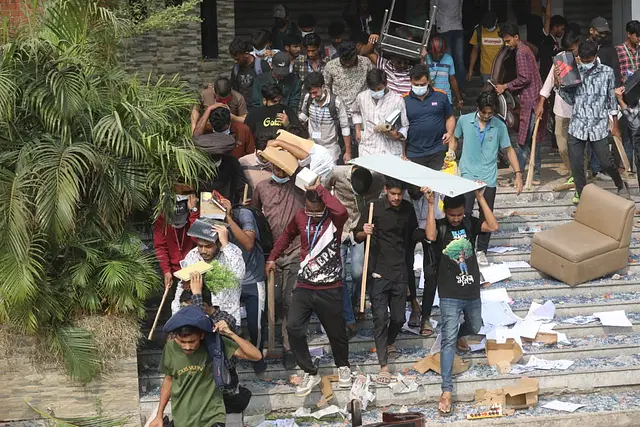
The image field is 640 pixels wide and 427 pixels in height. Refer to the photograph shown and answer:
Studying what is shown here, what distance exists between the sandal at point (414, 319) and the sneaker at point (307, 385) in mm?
1410

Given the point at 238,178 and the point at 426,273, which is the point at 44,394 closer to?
the point at 238,178

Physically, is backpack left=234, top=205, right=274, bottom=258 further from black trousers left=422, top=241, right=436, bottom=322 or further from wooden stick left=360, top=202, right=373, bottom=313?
black trousers left=422, top=241, right=436, bottom=322

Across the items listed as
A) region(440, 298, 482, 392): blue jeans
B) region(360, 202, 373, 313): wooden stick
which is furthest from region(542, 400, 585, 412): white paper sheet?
region(360, 202, 373, 313): wooden stick

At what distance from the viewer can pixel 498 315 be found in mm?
13664

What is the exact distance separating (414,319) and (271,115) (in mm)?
2606

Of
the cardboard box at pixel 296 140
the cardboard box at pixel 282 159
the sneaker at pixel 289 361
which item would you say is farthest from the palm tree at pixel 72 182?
the sneaker at pixel 289 361

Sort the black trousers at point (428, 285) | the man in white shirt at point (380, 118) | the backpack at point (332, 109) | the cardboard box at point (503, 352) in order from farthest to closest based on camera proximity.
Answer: the backpack at point (332, 109), the man in white shirt at point (380, 118), the cardboard box at point (503, 352), the black trousers at point (428, 285)

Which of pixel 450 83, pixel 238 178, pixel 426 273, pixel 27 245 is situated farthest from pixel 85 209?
pixel 450 83

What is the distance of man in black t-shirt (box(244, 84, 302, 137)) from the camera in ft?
45.2

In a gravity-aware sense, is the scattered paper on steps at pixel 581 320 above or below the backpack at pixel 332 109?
below

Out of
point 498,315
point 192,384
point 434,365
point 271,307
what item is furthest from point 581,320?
point 192,384

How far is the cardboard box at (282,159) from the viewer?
12359 millimetres

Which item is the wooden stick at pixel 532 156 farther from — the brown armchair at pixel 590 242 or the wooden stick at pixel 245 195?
the wooden stick at pixel 245 195

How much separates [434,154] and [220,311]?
410 cm
